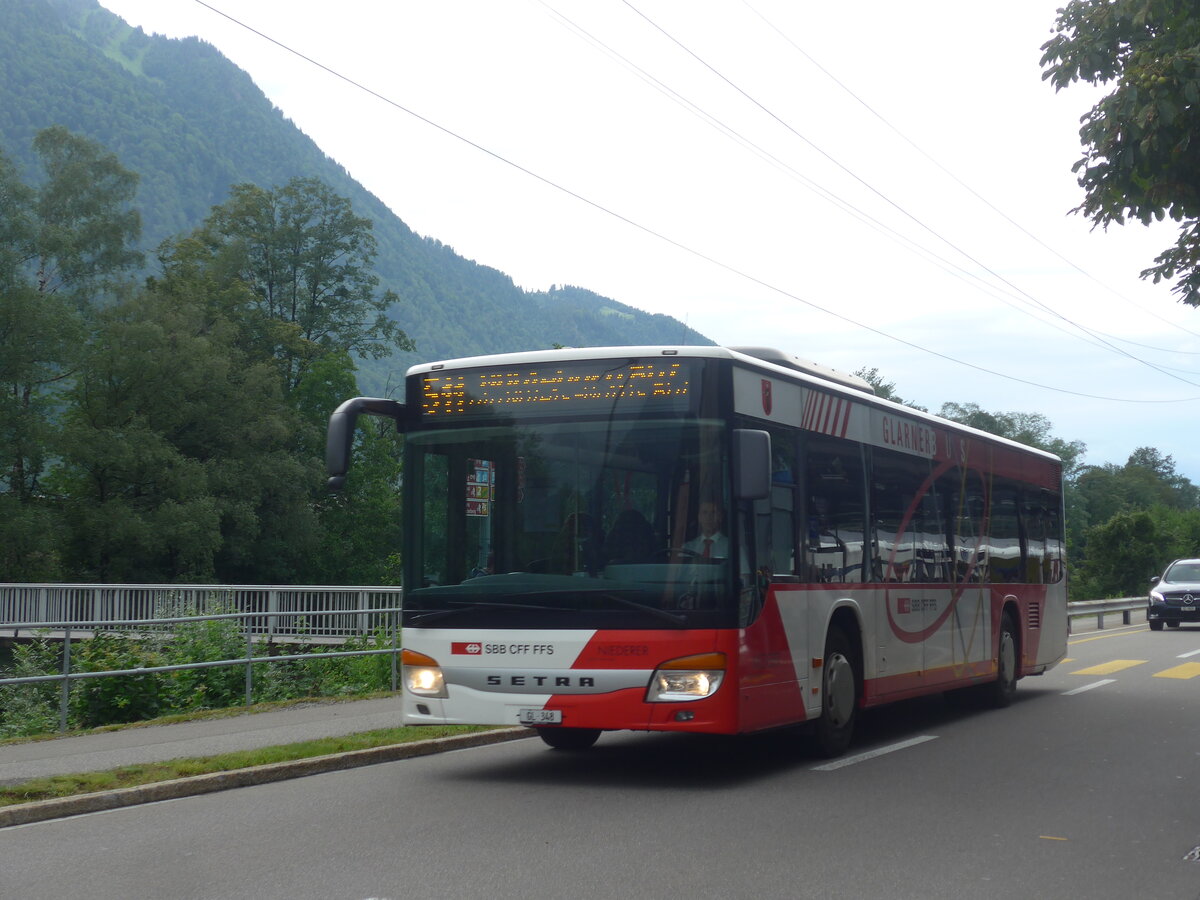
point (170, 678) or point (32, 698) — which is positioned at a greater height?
point (170, 678)

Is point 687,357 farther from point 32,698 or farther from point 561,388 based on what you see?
point 32,698

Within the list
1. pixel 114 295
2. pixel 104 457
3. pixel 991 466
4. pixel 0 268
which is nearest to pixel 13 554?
pixel 104 457

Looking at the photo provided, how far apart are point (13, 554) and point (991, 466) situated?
127 feet

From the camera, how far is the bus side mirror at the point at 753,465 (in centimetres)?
892

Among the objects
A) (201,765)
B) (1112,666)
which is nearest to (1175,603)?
(1112,666)

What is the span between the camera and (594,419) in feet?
31.1

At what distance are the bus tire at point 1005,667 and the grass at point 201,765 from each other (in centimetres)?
603

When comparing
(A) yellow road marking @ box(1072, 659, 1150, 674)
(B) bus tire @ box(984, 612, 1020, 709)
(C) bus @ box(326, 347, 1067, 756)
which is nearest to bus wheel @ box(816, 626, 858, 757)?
(C) bus @ box(326, 347, 1067, 756)

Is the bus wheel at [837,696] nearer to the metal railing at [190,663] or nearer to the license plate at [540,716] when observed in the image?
the license plate at [540,716]

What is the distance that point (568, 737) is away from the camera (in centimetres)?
1134

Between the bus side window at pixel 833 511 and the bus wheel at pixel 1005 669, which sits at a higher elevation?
the bus side window at pixel 833 511

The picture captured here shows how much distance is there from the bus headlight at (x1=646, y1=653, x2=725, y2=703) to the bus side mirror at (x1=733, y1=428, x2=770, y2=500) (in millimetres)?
1077

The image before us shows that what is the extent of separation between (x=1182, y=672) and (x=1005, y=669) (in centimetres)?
669

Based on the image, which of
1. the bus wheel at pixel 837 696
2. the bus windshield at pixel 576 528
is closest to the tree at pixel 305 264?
the bus wheel at pixel 837 696
